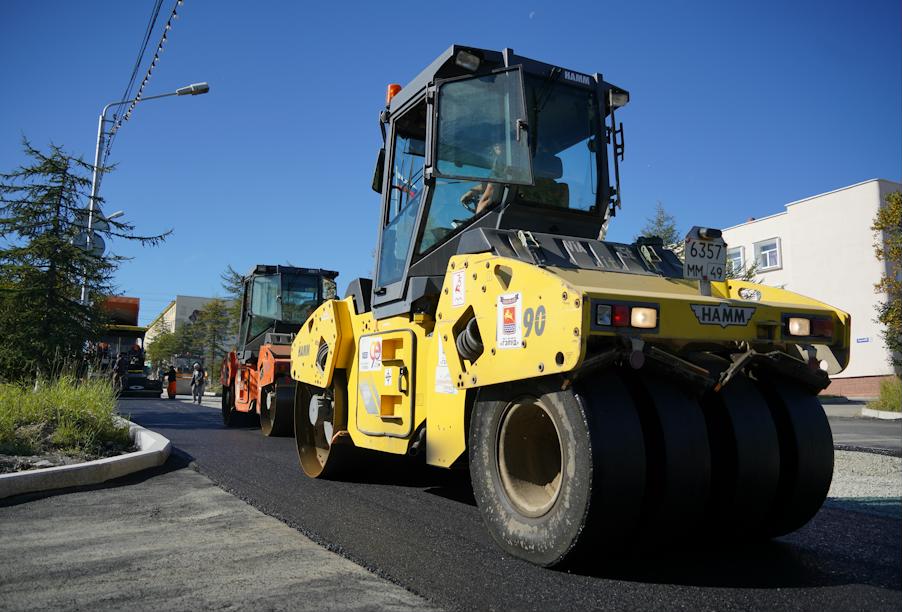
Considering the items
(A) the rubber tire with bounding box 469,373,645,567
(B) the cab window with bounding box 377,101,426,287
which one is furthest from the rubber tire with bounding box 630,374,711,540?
(B) the cab window with bounding box 377,101,426,287

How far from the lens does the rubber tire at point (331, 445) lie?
5988 mm

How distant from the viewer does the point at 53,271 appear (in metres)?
12.7

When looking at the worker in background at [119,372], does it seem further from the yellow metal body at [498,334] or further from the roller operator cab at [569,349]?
the roller operator cab at [569,349]

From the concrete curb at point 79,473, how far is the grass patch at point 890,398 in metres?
18.0

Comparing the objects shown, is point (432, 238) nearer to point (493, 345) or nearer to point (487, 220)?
point (487, 220)

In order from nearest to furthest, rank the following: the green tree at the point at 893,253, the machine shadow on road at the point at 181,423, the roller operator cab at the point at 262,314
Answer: the machine shadow on road at the point at 181,423 → the roller operator cab at the point at 262,314 → the green tree at the point at 893,253

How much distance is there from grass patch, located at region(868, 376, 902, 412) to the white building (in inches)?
352

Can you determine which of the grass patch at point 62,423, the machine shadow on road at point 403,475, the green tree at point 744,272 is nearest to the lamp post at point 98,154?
the grass patch at point 62,423

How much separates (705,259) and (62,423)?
6892mm

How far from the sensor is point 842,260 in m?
29.3

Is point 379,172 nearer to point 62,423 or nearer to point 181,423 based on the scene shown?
point 62,423

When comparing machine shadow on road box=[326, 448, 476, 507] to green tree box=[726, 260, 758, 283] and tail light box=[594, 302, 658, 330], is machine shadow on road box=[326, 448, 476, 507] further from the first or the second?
green tree box=[726, 260, 758, 283]

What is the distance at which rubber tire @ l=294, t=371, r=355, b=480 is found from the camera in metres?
5.99

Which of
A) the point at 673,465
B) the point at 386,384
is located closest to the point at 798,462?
the point at 673,465
